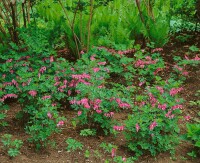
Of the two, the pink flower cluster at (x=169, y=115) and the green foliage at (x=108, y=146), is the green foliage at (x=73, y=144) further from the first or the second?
the pink flower cluster at (x=169, y=115)

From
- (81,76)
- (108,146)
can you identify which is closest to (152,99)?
(108,146)

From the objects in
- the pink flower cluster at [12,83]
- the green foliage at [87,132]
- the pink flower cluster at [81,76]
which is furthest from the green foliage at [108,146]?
the pink flower cluster at [12,83]

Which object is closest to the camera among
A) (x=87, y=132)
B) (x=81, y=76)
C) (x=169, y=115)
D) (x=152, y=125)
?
(x=152, y=125)

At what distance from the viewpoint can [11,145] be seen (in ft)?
12.1

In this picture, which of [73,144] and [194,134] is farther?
[194,134]

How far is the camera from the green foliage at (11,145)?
3.50 metres

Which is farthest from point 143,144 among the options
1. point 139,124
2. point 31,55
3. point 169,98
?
point 31,55

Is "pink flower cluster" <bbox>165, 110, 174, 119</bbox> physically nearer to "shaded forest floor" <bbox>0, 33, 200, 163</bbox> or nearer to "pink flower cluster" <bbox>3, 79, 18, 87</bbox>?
"shaded forest floor" <bbox>0, 33, 200, 163</bbox>

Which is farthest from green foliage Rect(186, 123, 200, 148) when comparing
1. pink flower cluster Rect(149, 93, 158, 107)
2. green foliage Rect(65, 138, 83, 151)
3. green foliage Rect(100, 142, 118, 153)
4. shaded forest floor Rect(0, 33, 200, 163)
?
green foliage Rect(65, 138, 83, 151)

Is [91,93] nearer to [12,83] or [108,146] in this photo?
[108,146]

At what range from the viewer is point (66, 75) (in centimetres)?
442

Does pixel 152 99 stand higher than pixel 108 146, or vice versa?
pixel 152 99

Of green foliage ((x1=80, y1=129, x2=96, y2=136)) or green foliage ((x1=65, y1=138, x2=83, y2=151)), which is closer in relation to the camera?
green foliage ((x1=65, y1=138, x2=83, y2=151))

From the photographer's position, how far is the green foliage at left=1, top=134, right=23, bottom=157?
350 centimetres
